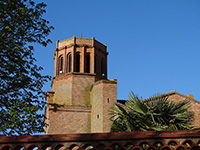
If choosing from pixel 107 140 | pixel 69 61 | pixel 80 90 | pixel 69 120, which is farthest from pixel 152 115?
pixel 69 61

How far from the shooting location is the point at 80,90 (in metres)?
35.8

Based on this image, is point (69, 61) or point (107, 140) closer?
point (107, 140)

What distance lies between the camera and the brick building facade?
31197 mm

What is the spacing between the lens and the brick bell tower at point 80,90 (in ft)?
103

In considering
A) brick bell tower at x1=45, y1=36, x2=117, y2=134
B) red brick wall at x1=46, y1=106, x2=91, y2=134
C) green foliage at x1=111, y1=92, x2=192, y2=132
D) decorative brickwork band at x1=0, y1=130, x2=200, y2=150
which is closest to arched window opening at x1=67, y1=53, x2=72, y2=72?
brick bell tower at x1=45, y1=36, x2=117, y2=134

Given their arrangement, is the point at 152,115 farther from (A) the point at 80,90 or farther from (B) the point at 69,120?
(A) the point at 80,90

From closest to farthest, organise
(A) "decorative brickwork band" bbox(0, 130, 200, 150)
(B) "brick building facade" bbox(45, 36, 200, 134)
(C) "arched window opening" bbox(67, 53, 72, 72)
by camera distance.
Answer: (A) "decorative brickwork band" bbox(0, 130, 200, 150) → (B) "brick building facade" bbox(45, 36, 200, 134) → (C) "arched window opening" bbox(67, 53, 72, 72)

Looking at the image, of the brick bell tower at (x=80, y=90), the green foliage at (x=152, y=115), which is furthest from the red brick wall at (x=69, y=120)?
the green foliage at (x=152, y=115)

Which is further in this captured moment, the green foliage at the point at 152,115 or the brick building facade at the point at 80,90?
the brick building facade at the point at 80,90

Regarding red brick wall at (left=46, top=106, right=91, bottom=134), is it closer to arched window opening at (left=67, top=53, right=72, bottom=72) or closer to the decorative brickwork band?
arched window opening at (left=67, top=53, right=72, bottom=72)

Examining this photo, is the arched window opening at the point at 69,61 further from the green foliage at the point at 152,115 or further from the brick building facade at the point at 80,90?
the green foliage at the point at 152,115

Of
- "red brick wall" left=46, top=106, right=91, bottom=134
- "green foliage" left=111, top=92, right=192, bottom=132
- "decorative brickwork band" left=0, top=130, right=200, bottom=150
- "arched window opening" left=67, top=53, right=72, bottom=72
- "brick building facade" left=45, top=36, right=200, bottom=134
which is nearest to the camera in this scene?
"decorative brickwork band" left=0, top=130, right=200, bottom=150

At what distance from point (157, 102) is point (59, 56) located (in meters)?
25.2

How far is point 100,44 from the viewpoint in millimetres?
39750
